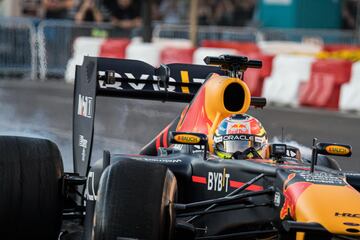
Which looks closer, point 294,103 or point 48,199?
point 48,199

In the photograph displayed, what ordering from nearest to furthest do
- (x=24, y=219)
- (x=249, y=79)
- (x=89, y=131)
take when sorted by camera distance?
1. (x=24, y=219)
2. (x=89, y=131)
3. (x=249, y=79)

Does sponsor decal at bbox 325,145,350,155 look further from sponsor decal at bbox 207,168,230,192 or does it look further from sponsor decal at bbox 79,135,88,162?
Result: sponsor decal at bbox 79,135,88,162

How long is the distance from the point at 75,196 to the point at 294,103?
11738 millimetres

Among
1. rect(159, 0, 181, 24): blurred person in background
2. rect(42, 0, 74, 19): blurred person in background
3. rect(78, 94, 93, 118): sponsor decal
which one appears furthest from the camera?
rect(159, 0, 181, 24): blurred person in background

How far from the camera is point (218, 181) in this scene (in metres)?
6.72

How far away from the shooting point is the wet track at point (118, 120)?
10.5 metres

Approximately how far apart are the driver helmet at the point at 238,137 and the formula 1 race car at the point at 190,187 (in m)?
0.10

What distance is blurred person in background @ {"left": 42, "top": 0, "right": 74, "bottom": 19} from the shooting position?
26938 millimetres

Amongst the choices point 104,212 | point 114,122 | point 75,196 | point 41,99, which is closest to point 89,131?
point 75,196

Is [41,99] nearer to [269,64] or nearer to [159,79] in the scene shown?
[269,64]

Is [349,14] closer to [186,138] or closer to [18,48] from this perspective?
[18,48]

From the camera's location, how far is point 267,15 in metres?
31.6

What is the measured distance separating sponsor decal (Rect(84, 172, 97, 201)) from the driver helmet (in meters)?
0.92

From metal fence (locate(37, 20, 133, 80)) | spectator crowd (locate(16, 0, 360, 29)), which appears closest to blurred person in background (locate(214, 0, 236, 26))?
spectator crowd (locate(16, 0, 360, 29))
